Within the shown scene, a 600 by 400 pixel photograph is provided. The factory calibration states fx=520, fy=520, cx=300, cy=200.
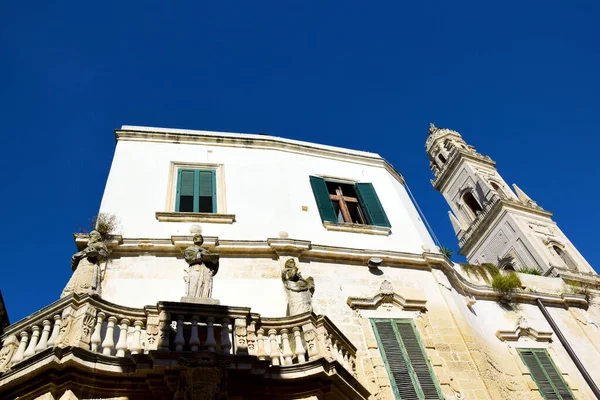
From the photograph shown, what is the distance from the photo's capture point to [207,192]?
12.4 meters

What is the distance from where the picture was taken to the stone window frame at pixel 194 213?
11.5 meters

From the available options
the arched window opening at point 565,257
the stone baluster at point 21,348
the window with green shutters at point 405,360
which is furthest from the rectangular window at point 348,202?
the arched window opening at point 565,257

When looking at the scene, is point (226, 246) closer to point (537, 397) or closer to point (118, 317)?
point (118, 317)

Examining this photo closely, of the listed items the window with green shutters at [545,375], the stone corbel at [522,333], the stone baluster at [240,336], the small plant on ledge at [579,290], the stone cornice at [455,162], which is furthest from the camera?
the stone cornice at [455,162]

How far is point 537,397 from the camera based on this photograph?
1081cm

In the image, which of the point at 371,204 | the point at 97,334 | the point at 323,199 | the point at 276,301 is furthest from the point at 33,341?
the point at 371,204

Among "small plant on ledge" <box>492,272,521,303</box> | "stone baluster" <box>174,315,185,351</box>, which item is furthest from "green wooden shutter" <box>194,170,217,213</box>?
"small plant on ledge" <box>492,272,521,303</box>

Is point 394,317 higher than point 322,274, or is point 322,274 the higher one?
point 322,274

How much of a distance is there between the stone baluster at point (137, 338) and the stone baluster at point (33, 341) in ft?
4.24

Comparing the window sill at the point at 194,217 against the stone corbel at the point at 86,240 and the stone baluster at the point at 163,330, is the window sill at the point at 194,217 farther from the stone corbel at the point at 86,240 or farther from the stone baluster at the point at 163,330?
the stone baluster at the point at 163,330

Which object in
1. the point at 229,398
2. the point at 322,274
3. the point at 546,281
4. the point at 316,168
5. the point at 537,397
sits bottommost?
the point at 229,398

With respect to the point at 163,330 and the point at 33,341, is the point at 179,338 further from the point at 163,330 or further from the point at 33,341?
the point at 33,341

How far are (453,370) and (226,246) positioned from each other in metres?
5.06

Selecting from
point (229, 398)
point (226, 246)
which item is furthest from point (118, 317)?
point (226, 246)
